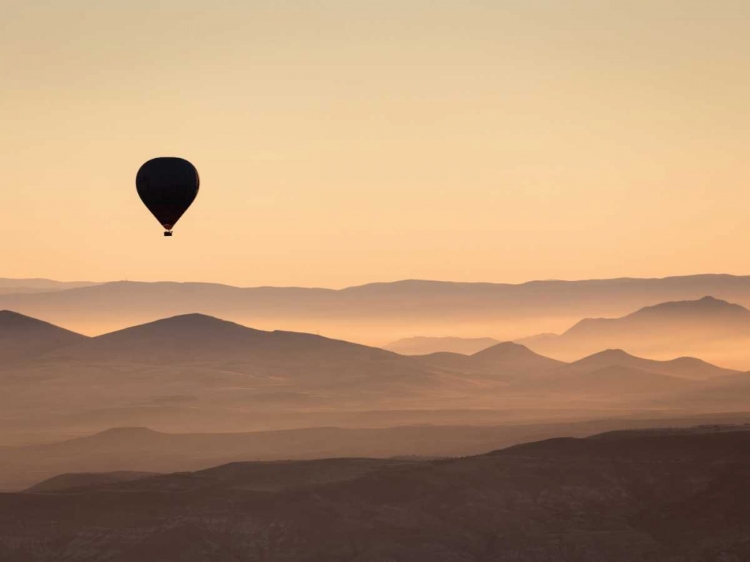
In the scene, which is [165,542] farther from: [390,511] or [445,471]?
[445,471]

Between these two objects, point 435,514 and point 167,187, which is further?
point 435,514

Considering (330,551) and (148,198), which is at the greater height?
(148,198)

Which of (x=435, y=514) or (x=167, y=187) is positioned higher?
(x=167, y=187)

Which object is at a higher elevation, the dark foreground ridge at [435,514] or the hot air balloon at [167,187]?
the hot air balloon at [167,187]

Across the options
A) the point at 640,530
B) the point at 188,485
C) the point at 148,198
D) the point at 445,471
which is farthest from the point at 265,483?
the point at 148,198
